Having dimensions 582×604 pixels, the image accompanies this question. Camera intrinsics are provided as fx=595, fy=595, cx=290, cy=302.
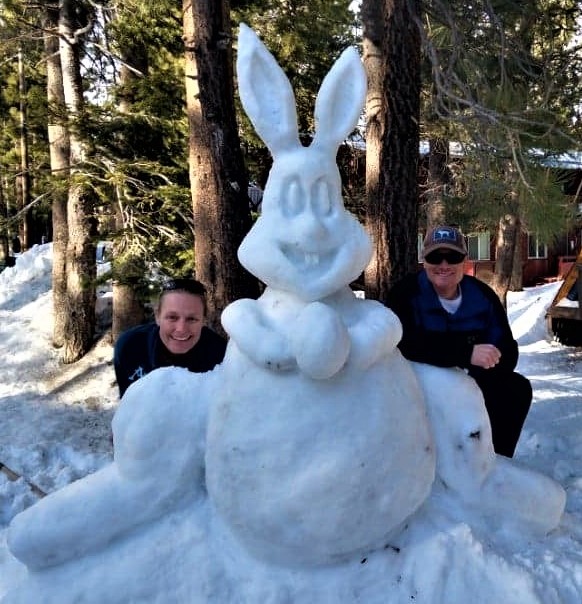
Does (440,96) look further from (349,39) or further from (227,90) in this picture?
(349,39)

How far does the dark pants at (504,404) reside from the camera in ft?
9.53

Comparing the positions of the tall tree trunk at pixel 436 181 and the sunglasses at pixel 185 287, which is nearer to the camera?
the sunglasses at pixel 185 287

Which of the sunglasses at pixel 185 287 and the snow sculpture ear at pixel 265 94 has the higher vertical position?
the snow sculpture ear at pixel 265 94

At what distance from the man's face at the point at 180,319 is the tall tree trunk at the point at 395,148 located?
232 cm

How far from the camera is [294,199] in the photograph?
1.78 meters

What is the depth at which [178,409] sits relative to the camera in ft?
6.31

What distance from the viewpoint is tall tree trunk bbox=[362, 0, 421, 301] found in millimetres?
4520

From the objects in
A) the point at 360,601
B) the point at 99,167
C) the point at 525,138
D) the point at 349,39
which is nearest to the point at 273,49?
the point at 349,39

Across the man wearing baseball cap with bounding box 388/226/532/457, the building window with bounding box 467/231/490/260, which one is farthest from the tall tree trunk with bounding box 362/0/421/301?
the building window with bounding box 467/231/490/260

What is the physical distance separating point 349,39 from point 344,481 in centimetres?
842

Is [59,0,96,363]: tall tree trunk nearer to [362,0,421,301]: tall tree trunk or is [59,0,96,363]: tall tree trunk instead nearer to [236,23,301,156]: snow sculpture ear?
[362,0,421,301]: tall tree trunk

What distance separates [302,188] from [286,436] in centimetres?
73

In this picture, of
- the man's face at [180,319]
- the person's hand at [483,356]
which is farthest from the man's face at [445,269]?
the man's face at [180,319]

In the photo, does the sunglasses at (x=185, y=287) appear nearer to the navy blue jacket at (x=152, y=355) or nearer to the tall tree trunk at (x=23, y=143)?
the navy blue jacket at (x=152, y=355)
